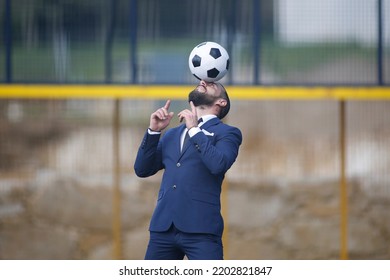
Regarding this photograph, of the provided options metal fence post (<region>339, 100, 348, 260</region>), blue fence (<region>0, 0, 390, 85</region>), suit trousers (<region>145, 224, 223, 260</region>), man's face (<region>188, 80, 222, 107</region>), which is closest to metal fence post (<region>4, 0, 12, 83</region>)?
blue fence (<region>0, 0, 390, 85</region>)

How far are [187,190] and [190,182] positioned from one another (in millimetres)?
46

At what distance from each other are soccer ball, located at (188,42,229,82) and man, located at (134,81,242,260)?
1.15 ft

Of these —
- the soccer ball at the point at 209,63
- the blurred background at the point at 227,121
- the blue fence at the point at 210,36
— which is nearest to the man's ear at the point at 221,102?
the soccer ball at the point at 209,63

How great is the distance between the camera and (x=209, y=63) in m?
5.86

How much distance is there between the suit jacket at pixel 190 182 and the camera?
5383 mm

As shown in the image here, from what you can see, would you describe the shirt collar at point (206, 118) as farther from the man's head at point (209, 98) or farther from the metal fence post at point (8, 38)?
the metal fence post at point (8, 38)

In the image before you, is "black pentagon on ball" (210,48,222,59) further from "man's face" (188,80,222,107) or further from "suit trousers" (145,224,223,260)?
"suit trousers" (145,224,223,260)

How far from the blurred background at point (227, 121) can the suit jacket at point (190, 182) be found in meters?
2.66

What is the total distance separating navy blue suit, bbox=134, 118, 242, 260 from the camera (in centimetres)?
538

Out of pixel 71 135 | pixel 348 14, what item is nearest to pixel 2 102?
pixel 71 135

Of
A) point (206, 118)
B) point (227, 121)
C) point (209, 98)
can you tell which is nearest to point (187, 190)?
point (206, 118)

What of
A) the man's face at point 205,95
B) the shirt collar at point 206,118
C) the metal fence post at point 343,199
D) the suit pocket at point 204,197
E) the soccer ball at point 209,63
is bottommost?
the metal fence post at point 343,199

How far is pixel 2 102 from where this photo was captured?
827 cm

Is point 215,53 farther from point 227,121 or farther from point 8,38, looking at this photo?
point 8,38
